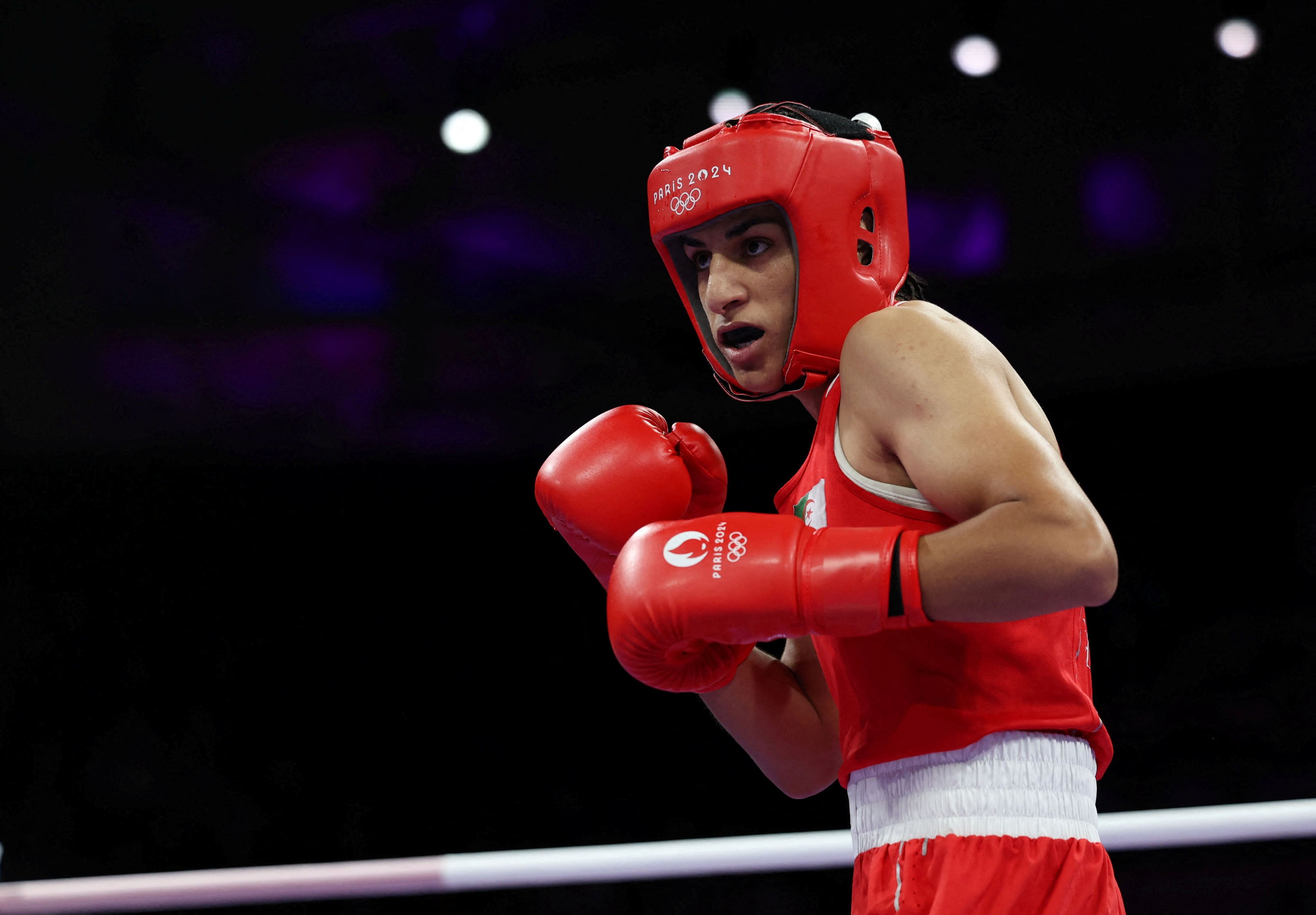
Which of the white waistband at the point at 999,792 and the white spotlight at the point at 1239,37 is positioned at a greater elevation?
the white spotlight at the point at 1239,37

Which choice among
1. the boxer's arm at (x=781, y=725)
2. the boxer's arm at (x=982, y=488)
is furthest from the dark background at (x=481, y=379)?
the boxer's arm at (x=982, y=488)

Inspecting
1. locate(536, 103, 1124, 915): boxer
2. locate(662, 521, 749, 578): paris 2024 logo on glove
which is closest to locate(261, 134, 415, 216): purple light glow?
locate(536, 103, 1124, 915): boxer

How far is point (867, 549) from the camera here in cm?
104

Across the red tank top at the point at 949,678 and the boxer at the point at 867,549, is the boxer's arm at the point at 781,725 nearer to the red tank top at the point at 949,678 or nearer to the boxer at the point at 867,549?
the boxer at the point at 867,549

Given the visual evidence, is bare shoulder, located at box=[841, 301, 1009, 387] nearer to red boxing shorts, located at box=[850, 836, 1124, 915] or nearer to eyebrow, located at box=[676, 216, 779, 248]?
eyebrow, located at box=[676, 216, 779, 248]

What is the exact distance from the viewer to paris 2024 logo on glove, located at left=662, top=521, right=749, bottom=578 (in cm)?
109

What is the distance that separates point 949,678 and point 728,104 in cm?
293

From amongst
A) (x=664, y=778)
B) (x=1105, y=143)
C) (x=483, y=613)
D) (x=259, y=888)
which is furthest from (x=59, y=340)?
(x=1105, y=143)

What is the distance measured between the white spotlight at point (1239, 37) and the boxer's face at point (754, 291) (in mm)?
2949

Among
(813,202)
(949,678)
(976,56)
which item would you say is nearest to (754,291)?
(813,202)

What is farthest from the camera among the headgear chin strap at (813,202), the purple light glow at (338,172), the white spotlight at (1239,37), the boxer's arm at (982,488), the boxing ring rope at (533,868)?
the purple light glow at (338,172)

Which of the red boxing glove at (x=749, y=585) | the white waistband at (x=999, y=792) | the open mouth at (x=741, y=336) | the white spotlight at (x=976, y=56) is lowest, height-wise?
the white waistband at (x=999, y=792)

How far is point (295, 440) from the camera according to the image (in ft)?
12.8

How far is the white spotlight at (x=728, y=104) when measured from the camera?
371cm
